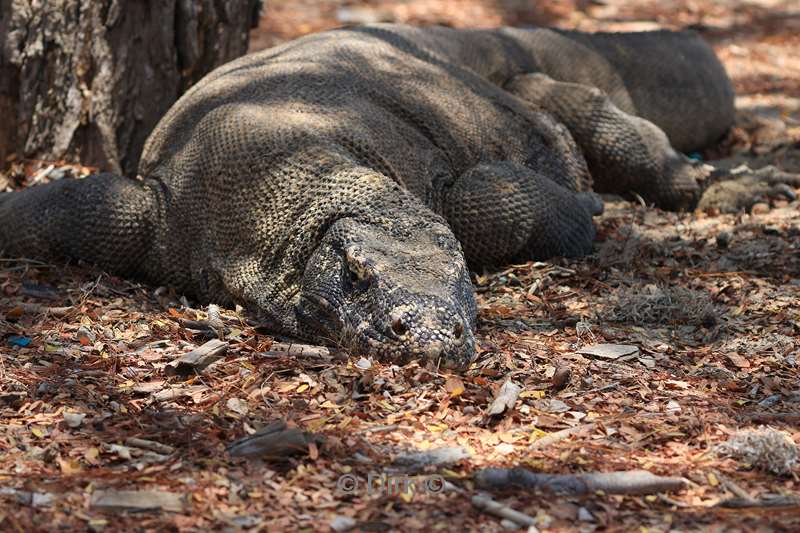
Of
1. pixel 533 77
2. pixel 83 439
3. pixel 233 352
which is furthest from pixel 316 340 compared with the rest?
pixel 533 77

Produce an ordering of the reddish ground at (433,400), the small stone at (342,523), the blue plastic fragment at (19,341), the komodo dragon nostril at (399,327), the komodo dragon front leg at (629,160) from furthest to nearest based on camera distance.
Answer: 1. the komodo dragon front leg at (629,160)
2. the blue plastic fragment at (19,341)
3. the komodo dragon nostril at (399,327)
4. the reddish ground at (433,400)
5. the small stone at (342,523)

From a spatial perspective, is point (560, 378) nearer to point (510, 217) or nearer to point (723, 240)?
point (510, 217)

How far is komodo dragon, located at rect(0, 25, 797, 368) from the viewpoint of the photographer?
13.8 ft

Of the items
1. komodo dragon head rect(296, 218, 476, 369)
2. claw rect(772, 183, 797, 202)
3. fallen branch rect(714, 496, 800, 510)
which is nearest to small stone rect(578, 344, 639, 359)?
komodo dragon head rect(296, 218, 476, 369)

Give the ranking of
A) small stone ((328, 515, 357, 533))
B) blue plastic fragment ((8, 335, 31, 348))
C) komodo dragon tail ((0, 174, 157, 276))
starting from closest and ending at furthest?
small stone ((328, 515, 357, 533)) → blue plastic fragment ((8, 335, 31, 348)) → komodo dragon tail ((0, 174, 157, 276))

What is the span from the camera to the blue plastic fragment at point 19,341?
4156 millimetres

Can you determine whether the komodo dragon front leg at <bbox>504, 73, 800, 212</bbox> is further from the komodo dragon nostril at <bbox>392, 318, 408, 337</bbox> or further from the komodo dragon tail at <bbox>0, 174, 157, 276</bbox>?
the komodo dragon nostril at <bbox>392, 318, 408, 337</bbox>

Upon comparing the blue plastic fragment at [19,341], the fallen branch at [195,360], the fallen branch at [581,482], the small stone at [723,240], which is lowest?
the blue plastic fragment at [19,341]

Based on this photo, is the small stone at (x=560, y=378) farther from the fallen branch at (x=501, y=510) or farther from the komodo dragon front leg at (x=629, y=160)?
the komodo dragon front leg at (x=629, y=160)

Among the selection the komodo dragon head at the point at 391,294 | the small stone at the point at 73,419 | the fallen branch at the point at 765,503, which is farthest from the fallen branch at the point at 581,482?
the small stone at the point at 73,419

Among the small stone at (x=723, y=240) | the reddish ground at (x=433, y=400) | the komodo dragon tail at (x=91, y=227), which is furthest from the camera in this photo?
the small stone at (x=723, y=240)

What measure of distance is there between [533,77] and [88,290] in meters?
3.38

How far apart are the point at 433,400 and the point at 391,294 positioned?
1.45 feet

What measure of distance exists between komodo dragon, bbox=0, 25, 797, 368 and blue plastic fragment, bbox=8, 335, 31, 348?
34.4 inches
